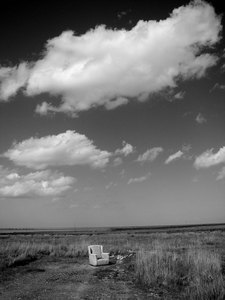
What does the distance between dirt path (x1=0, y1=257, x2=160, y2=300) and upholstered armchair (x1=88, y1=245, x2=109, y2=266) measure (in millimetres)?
330

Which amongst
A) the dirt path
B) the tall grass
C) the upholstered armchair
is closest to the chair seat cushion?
the upholstered armchair

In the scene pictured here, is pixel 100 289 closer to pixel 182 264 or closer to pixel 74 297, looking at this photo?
pixel 74 297

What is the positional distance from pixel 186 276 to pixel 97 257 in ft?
17.5

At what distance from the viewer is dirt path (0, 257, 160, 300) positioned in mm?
8430

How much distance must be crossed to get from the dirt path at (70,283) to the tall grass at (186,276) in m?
0.67

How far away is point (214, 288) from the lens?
319 inches

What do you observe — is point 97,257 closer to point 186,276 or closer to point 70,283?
point 70,283

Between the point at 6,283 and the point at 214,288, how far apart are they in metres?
6.37

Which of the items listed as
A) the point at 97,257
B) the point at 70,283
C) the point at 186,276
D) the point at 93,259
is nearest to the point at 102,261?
the point at 93,259

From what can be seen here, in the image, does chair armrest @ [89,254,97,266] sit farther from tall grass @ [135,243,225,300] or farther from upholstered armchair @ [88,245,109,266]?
tall grass @ [135,243,225,300]

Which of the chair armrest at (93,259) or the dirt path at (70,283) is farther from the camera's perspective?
the chair armrest at (93,259)

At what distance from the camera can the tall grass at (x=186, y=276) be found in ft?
26.5

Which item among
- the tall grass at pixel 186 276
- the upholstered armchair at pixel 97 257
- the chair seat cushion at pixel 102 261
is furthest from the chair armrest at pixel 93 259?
the tall grass at pixel 186 276

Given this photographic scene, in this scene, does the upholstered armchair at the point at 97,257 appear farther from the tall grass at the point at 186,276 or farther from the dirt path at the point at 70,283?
the tall grass at the point at 186,276
